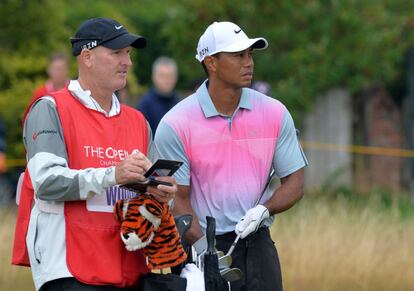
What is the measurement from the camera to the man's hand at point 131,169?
18.9 feet

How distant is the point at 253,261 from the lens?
700 centimetres

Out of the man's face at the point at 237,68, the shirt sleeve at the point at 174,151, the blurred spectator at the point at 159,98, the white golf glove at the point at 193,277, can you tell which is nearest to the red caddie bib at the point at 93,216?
the white golf glove at the point at 193,277

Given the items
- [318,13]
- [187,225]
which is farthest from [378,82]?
[187,225]

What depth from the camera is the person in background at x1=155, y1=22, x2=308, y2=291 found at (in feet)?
22.6

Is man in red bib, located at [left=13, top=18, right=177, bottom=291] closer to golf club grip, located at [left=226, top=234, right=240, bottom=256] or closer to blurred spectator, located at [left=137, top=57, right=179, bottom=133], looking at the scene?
golf club grip, located at [left=226, top=234, right=240, bottom=256]

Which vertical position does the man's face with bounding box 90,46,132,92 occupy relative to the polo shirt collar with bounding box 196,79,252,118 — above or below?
above

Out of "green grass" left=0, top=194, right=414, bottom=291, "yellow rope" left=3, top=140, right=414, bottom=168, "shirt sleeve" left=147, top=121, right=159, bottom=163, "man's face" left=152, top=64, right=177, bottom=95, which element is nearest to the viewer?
"shirt sleeve" left=147, top=121, right=159, bottom=163

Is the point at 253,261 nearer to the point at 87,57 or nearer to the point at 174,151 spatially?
the point at 174,151

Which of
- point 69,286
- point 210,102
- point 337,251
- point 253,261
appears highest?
point 210,102

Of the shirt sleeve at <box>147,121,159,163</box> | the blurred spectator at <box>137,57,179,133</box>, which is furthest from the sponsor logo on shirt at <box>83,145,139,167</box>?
the blurred spectator at <box>137,57,179,133</box>

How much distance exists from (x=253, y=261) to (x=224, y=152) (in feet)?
2.03

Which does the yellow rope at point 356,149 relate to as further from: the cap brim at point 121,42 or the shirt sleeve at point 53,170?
the shirt sleeve at point 53,170

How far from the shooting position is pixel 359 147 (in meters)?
18.7

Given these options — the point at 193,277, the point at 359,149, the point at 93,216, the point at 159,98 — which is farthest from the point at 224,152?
the point at 359,149
